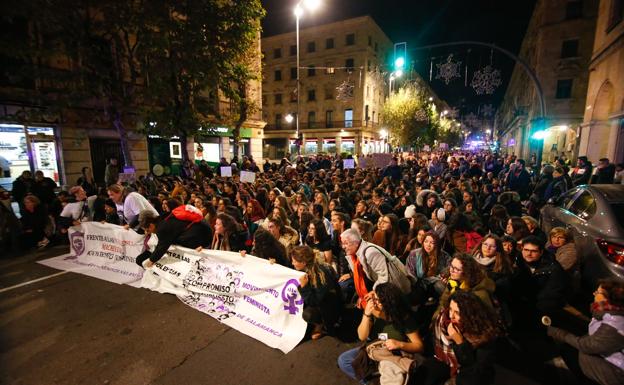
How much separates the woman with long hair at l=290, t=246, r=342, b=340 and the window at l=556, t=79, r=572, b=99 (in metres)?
31.3

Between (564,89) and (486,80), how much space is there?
20850 millimetres

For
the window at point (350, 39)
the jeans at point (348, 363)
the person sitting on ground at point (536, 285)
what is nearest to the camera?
the jeans at point (348, 363)

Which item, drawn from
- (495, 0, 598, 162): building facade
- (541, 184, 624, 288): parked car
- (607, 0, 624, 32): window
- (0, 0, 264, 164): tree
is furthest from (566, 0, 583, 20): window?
(541, 184, 624, 288): parked car

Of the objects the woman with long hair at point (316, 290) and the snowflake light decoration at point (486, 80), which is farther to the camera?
the snowflake light decoration at point (486, 80)

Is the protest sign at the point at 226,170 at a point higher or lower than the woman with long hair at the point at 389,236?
higher

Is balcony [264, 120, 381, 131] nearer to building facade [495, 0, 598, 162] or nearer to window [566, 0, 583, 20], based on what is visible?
building facade [495, 0, 598, 162]

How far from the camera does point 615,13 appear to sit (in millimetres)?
14930

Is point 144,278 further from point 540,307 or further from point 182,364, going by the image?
point 540,307

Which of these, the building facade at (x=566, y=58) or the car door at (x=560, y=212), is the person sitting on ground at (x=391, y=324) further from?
the building facade at (x=566, y=58)

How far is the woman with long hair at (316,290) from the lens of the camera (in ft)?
12.3

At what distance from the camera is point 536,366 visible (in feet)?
11.2

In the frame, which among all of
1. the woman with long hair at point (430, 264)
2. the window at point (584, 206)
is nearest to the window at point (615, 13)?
the window at point (584, 206)

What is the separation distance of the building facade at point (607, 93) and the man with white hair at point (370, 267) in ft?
52.6

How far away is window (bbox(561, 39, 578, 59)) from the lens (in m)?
25.0
